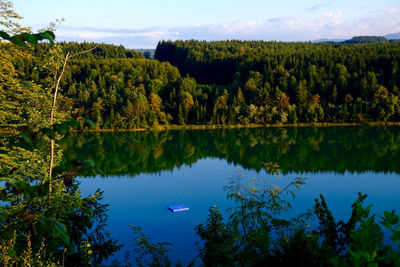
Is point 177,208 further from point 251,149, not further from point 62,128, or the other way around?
point 251,149

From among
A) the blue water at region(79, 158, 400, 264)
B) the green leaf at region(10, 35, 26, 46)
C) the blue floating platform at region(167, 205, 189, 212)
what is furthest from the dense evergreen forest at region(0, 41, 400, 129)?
the green leaf at region(10, 35, 26, 46)

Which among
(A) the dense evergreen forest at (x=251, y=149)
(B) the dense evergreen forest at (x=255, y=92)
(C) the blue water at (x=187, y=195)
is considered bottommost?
(A) the dense evergreen forest at (x=251, y=149)

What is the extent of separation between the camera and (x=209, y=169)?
31.4m

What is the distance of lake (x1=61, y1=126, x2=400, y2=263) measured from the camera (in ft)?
60.0

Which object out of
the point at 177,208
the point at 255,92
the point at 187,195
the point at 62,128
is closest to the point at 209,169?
A: the point at 187,195

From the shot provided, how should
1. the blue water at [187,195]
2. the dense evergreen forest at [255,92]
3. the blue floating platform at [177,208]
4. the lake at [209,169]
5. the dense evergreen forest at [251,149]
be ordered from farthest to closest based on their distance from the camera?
the dense evergreen forest at [255,92], the dense evergreen forest at [251,149], the blue floating platform at [177,208], the lake at [209,169], the blue water at [187,195]

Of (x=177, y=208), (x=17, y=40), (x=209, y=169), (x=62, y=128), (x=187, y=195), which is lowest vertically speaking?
(x=209, y=169)

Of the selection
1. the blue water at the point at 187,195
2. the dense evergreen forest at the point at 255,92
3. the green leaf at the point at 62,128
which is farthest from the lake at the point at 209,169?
the green leaf at the point at 62,128

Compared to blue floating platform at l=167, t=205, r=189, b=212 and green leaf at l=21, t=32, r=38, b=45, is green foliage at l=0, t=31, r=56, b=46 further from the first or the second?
blue floating platform at l=167, t=205, r=189, b=212

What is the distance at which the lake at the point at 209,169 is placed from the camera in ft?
60.0

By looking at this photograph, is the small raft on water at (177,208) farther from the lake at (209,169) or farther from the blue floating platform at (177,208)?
the lake at (209,169)

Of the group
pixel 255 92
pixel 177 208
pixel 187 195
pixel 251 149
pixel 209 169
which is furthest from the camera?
pixel 255 92

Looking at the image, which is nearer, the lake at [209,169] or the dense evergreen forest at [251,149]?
the lake at [209,169]

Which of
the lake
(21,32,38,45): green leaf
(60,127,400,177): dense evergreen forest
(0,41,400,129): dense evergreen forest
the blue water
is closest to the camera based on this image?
(21,32,38,45): green leaf
